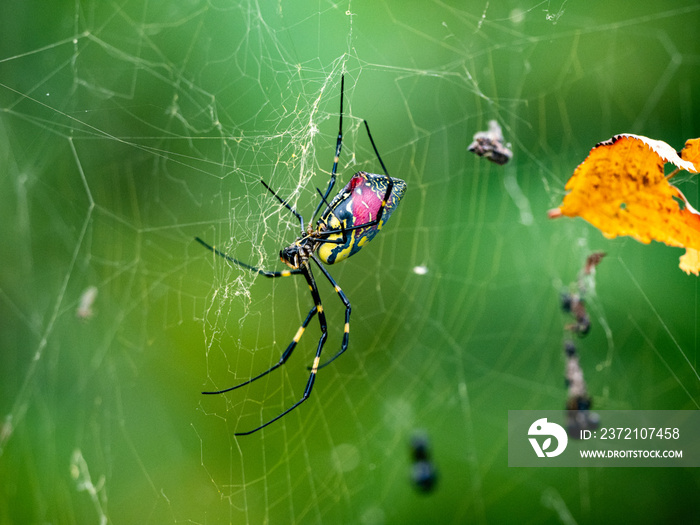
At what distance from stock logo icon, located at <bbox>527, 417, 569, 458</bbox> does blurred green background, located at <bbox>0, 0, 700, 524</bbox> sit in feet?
0.29

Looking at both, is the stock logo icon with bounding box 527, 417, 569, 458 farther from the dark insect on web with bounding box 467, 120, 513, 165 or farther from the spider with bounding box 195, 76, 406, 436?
the dark insect on web with bounding box 467, 120, 513, 165

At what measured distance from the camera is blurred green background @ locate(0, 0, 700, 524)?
1932 millimetres

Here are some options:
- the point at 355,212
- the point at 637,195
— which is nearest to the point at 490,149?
the point at 355,212

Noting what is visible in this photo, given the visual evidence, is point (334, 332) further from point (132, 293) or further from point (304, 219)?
point (132, 293)

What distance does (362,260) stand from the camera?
7.06ft

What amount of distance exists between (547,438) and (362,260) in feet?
3.27

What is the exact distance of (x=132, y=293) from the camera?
2.34 metres

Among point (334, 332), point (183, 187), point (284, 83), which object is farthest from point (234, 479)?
point (284, 83)

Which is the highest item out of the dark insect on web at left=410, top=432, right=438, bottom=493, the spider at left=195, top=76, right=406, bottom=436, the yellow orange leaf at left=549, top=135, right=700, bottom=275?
the spider at left=195, top=76, right=406, bottom=436

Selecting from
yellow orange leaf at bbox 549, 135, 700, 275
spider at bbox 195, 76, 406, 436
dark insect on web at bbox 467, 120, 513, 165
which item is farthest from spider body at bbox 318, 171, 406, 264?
yellow orange leaf at bbox 549, 135, 700, 275

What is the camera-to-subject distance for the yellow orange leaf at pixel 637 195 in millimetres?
808

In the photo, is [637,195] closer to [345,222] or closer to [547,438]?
[345,222]

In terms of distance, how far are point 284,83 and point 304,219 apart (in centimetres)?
49

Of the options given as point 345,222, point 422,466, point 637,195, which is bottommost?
point 422,466
